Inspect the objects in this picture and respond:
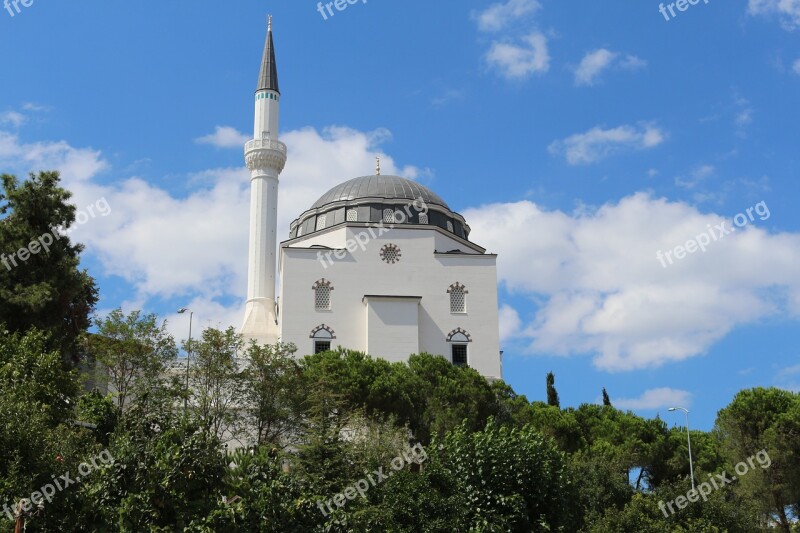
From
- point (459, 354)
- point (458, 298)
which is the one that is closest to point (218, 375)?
point (459, 354)

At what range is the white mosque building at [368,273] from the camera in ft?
135

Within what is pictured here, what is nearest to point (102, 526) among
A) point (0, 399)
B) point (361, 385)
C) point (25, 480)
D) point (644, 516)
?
point (25, 480)

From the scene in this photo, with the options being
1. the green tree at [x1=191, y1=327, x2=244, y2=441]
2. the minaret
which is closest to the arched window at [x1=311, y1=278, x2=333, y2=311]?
the minaret

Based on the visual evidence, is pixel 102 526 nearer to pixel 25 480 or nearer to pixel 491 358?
pixel 25 480

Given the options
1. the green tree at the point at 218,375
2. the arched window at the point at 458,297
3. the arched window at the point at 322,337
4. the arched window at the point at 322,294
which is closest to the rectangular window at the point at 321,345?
the arched window at the point at 322,337

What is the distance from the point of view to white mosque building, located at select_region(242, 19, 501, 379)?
41.1 metres

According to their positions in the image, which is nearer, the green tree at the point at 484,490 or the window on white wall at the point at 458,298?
the green tree at the point at 484,490

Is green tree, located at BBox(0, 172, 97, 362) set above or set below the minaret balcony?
below

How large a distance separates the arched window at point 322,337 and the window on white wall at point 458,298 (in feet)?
19.3

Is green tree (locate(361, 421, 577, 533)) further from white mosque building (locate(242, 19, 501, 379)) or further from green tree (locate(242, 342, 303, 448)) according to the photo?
white mosque building (locate(242, 19, 501, 379))

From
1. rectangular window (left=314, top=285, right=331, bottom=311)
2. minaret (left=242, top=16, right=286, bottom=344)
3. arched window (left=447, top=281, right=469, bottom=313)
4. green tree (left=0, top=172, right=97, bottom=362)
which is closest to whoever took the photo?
green tree (left=0, top=172, right=97, bottom=362)

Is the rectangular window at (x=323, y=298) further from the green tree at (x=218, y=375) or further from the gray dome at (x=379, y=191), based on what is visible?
the green tree at (x=218, y=375)

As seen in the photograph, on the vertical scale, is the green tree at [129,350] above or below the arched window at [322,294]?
below

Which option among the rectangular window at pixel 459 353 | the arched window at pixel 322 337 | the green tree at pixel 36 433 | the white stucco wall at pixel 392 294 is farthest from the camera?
the rectangular window at pixel 459 353
